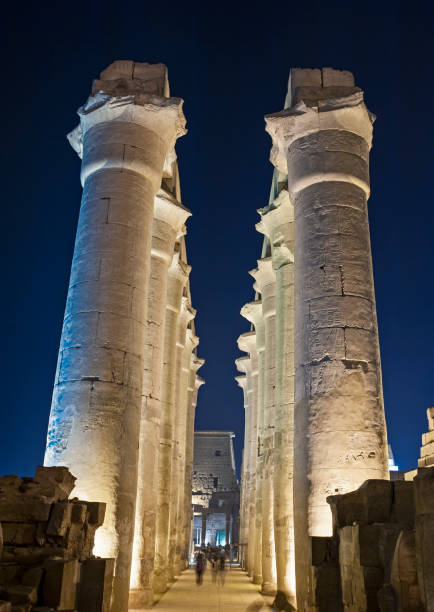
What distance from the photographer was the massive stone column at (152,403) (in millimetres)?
11766

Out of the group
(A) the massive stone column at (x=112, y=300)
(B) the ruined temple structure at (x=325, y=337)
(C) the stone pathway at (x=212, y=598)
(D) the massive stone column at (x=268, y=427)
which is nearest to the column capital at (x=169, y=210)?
(A) the massive stone column at (x=112, y=300)

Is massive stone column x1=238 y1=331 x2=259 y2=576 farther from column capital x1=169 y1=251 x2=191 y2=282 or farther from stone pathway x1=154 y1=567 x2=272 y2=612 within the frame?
column capital x1=169 y1=251 x2=191 y2=282

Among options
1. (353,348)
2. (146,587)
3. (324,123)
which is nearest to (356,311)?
(353,348)

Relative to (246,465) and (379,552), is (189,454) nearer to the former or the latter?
(246,465)

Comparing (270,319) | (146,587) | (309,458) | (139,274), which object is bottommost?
(146,587)

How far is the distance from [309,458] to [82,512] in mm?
3447

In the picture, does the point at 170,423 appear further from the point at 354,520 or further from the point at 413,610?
the point at 413,610

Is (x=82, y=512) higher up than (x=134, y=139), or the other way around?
(x=134, y=139)

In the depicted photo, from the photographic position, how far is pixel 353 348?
9344 mm

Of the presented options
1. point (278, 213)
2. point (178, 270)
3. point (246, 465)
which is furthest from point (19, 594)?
point (246, 465)

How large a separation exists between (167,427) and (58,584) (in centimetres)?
1011

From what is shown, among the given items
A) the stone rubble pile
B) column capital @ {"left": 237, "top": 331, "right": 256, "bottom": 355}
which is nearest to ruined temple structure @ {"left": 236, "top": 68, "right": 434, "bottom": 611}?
the stone rubble pile

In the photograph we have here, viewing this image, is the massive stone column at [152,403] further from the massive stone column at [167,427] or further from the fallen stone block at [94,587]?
the fallen stone block at [94,587]

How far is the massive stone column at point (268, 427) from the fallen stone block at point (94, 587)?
8.66 meters
